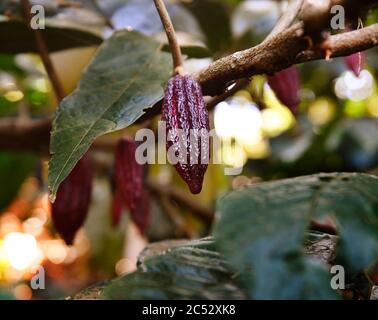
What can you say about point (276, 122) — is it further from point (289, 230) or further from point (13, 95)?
point (289, 230)

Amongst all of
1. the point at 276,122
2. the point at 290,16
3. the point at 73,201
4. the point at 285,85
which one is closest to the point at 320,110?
the point at 276,122

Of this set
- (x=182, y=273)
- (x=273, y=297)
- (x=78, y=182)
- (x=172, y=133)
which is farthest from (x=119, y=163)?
(x=273, y=297)

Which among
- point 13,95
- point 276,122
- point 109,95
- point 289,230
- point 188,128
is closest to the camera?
point 289,230

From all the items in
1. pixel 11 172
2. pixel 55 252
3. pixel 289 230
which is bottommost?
pixel 55 252

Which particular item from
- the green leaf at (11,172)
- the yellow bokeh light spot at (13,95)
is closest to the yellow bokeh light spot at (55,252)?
the green leaf at (11,172)

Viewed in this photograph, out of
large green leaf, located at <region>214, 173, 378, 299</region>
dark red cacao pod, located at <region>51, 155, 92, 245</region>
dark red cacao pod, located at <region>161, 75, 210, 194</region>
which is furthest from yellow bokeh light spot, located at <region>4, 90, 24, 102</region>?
large green leaf, located at <region>214, 173, 378, 299</region>

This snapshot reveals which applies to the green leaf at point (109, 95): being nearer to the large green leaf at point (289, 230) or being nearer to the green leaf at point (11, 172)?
the large green leaf at point (289, 230)

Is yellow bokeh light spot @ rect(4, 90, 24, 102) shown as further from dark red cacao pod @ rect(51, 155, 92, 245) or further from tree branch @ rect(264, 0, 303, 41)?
tree branch @ rect(264, 0, 303, 41)
